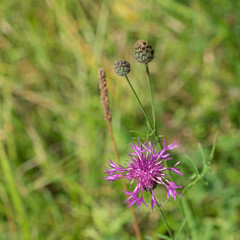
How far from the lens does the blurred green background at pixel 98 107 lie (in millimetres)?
2426

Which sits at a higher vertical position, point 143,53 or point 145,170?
point 143,53

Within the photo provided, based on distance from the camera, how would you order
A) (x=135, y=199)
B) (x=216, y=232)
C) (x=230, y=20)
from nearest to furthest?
(x=135, y=199) < (x=216, y=232) < (x=230, y=20)

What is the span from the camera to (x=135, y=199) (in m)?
1.29

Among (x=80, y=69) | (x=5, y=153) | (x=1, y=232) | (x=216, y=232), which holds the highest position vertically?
(x=80, y=69)

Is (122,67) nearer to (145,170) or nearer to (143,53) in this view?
(143,53)

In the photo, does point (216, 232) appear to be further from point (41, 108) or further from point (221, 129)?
point (41, 108)

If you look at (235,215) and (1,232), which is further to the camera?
(1,232)

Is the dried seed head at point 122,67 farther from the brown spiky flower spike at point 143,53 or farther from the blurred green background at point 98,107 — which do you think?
the blurred green background at point 98,107

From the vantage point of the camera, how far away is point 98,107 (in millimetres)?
2898

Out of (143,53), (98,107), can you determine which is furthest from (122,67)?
(98,107)

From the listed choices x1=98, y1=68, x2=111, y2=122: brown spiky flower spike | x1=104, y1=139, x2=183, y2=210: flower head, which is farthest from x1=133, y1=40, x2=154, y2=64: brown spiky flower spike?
x1=104, y1=139, x2=183, y2=210: flower head

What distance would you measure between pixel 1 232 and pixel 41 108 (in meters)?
1.05

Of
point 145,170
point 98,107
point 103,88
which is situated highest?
point 103,88

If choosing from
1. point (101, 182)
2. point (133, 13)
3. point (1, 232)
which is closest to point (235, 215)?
point (101, 182)
